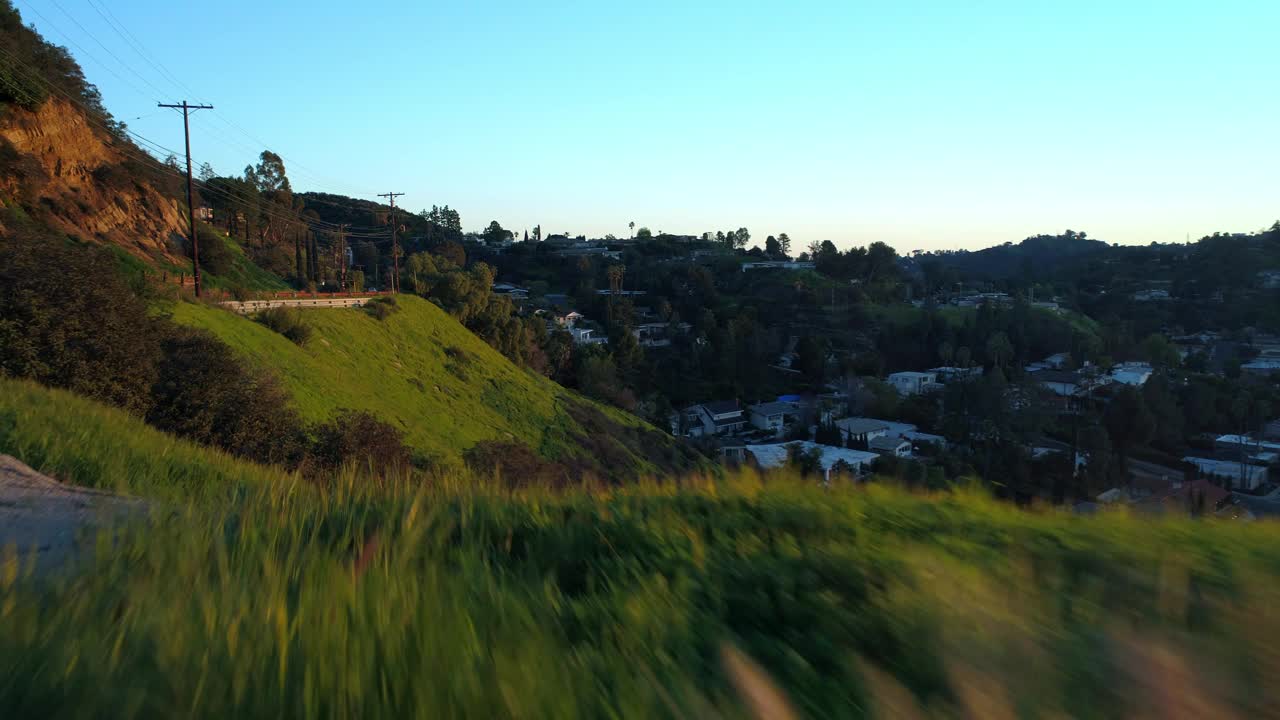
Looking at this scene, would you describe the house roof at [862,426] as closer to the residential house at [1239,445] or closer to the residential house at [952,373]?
the residential house at [952,373]

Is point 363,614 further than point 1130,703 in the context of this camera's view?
Yes

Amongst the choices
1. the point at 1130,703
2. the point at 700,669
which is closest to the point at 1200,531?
the point at 1130,703

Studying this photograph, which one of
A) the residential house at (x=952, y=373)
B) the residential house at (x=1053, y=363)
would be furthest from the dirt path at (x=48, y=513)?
the residential house at (x=952, y=373)

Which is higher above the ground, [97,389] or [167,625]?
[167,625]

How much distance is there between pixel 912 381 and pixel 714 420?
1686 cm

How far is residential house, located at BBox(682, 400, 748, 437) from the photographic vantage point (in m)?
52.9

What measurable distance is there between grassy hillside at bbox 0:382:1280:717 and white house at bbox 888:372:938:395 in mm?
55111

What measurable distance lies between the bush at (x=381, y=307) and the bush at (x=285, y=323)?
8.09 m

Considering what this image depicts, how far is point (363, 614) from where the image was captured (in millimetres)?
2188

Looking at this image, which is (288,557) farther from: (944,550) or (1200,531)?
(1200,531)

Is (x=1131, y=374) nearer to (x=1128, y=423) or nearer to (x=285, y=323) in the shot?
(x=1128, y=423)

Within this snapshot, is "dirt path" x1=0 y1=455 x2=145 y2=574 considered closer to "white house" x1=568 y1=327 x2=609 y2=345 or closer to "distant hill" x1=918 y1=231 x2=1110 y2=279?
"white house" x1=568 y1=327 x2=609 y2=345

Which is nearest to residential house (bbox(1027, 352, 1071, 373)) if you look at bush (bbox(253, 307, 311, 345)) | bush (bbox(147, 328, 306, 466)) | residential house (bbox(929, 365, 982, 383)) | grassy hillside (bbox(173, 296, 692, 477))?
residential house (bbox(929, 365, 982, 383))

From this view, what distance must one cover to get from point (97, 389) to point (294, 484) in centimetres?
1058
